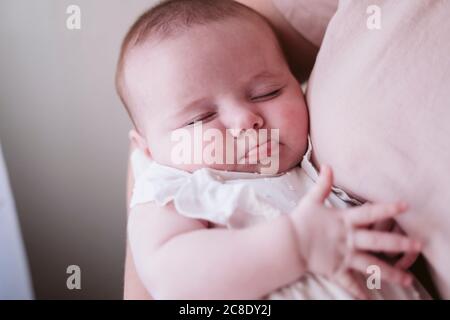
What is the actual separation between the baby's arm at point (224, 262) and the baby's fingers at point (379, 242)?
0.19 ft

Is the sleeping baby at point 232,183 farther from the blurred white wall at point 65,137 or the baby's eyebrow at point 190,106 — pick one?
the blurred white wall at point 65,137

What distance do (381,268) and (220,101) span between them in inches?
10.9

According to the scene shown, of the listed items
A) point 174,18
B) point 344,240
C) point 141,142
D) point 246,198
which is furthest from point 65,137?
point 344,240

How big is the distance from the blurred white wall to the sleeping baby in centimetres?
30

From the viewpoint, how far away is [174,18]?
2.01 feet

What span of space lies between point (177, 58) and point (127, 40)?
136 mm

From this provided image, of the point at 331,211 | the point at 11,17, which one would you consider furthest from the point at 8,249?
the point at 331,211

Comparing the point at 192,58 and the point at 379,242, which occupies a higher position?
the point at 192,58

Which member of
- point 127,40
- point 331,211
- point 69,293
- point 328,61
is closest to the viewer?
point 331,211

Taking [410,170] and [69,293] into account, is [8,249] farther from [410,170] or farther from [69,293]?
[410,170]

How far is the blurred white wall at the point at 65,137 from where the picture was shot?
2.97 ft

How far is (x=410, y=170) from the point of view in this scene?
1.51ft

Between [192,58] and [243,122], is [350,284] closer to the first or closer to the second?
[243,122]

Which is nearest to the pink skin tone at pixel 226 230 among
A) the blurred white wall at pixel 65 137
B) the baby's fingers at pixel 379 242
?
the baby's fingers at pixel 379 242
